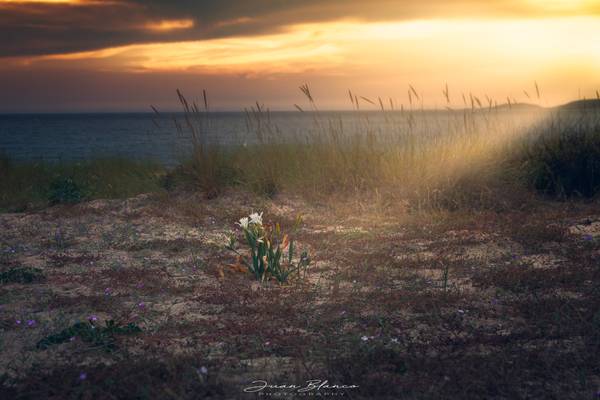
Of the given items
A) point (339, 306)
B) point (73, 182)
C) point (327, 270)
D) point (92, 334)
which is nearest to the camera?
point (92, 334)

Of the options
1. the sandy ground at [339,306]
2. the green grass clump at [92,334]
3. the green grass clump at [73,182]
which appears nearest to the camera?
the sandy ground at [339,306]

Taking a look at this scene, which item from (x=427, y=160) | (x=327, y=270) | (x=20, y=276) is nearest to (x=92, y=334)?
(x=20, y=276)

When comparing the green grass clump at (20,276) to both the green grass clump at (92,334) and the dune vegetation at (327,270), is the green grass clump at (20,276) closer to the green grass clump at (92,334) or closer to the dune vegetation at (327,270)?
the dune vegetation at (327,270)

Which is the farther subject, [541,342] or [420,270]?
[420,270]

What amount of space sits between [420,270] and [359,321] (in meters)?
1.56

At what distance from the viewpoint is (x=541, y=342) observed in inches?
132

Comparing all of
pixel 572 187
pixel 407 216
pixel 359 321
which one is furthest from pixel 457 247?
pixel 572 187

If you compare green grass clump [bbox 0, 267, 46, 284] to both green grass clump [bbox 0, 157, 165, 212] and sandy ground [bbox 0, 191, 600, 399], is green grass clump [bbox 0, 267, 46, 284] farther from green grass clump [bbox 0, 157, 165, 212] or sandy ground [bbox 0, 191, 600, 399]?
green grass clump [bbox 0, 157, 165, 212]

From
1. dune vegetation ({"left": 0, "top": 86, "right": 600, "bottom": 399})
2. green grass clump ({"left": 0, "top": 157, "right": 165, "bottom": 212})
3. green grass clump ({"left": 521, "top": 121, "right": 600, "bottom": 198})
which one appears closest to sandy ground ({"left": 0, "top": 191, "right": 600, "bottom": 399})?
dune vegetation ({"left": 0, "top": 86, "right": 600, "bottom": 399})

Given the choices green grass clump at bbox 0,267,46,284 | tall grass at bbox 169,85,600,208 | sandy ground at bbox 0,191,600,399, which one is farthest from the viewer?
tall grass at bbox 169,85,600,208

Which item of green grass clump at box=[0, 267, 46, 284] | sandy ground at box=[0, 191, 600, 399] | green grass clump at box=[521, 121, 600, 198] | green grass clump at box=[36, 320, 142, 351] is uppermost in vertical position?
green grass clump at box=[521, 121, 600, 198]

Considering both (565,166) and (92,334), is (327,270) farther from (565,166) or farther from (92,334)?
(565,166)

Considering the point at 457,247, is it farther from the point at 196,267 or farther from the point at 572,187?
the point at 572,187

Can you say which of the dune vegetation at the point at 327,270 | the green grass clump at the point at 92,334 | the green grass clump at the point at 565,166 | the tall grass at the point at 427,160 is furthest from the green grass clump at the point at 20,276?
the green grass clump at the point at 565,166
